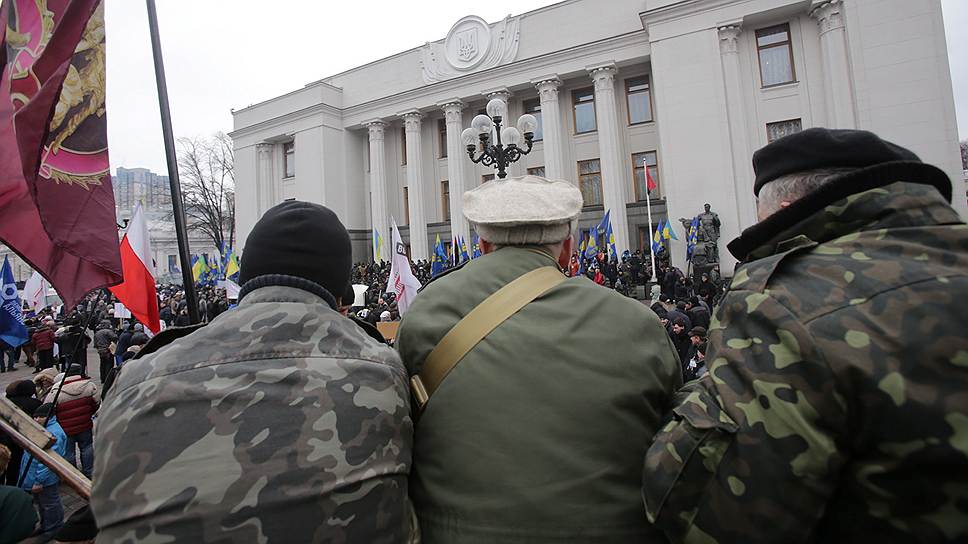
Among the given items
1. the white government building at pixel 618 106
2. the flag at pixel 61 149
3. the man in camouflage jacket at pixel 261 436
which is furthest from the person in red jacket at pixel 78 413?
the white government building at pixel 618 106

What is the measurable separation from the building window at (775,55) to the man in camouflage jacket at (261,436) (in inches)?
995

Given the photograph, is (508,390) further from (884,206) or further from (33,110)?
(33,110)

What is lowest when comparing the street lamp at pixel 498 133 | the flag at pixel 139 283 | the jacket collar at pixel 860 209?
the jacket collar at pixel 860 209

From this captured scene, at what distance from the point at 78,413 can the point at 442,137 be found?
2683 centimetres

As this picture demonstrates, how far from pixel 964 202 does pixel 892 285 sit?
22.8 m

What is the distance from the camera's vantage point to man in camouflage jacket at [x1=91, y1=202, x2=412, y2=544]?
1133 millimetres

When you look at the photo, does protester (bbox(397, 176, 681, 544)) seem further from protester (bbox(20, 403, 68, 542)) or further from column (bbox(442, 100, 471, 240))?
column (bbox(442, 100, 471, 240))

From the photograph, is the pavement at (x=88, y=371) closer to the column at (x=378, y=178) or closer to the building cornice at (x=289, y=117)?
the column at (x=378, y=178)

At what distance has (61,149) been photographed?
2984mm

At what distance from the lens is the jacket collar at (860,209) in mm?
1103

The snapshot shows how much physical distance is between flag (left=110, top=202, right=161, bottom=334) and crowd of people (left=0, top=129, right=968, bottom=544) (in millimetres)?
3605

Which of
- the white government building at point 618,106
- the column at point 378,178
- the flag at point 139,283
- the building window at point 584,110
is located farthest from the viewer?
the column at point 378,178


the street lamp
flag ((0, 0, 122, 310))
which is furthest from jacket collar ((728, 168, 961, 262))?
the street lamp

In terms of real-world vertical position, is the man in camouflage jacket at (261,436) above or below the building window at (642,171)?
below
